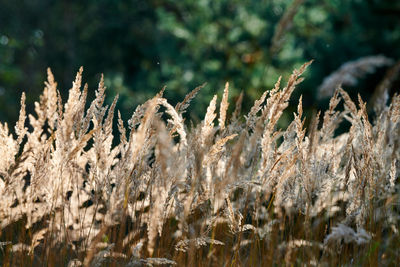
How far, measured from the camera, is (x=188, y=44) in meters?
10.3

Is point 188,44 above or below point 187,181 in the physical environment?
above

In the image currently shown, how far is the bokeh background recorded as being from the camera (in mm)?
7684

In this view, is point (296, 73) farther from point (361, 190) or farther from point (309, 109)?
point (309, 109)

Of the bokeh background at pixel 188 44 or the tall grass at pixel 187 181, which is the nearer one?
the tall grass at pixel 187 181

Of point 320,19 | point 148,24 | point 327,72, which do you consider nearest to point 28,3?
point 148,24

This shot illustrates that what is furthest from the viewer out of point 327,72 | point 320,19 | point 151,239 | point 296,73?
point 320,19

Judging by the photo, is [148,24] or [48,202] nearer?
[48,202]

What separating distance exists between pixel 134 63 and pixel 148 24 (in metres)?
1.15

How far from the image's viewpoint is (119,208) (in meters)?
1.81

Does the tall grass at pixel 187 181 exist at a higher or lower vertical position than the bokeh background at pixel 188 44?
lower

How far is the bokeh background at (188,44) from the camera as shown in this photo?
7.68m

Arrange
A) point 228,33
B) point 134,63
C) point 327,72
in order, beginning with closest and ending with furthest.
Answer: point 327,72
point 228,33
point 134,63

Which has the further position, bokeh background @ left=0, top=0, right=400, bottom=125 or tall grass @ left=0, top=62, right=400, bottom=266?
bokeh background @ left=0, top=0, right=400, bottom=125

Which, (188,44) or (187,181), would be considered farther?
(188,44)
